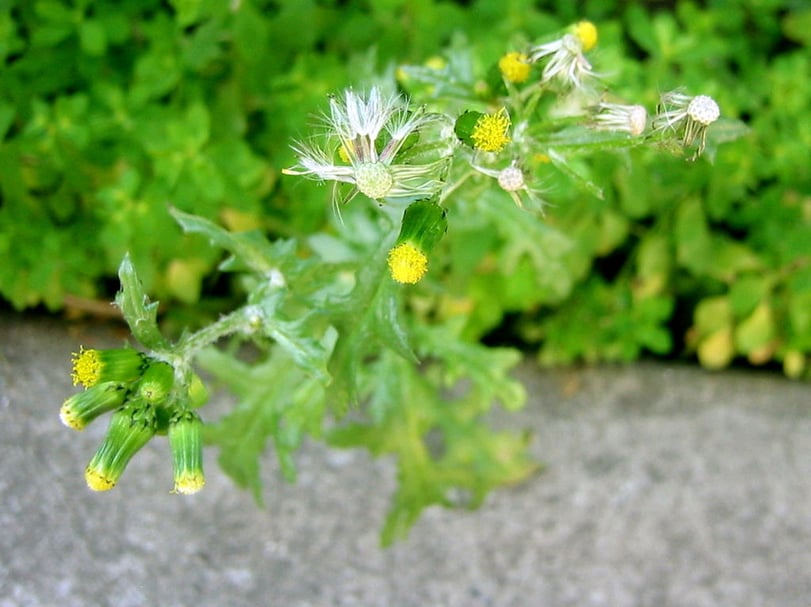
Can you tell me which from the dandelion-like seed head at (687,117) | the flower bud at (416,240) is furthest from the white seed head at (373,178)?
the dandelion-like seed head at (687,117)

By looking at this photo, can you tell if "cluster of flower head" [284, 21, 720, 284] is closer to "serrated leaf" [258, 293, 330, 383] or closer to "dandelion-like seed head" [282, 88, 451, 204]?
"dandelion-like seed head" [282, 88, 451, 204]

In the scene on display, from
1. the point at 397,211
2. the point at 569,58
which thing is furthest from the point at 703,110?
the point at 397,211

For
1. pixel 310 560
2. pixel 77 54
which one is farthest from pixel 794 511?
pixel 77 54

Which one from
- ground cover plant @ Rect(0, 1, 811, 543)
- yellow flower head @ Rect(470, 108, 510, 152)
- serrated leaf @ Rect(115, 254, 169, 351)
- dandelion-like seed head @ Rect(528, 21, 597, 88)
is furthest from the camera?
ground cover plant @ Rect(0, 1, 811, 543)

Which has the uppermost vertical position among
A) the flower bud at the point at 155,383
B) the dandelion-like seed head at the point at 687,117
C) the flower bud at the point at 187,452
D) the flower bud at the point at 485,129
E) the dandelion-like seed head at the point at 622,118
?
the dandelion-like seed head at the point at 687,117

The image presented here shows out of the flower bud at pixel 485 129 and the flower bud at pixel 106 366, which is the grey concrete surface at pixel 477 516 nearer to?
the flower bud at pixel 106 366

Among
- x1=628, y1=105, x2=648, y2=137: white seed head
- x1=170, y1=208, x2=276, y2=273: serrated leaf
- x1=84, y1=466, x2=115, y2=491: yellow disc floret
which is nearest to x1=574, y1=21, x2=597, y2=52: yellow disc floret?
x1=628, y1=105, x2=648, y2=137: white seed head

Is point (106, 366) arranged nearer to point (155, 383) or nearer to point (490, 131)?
point (155, 383)
